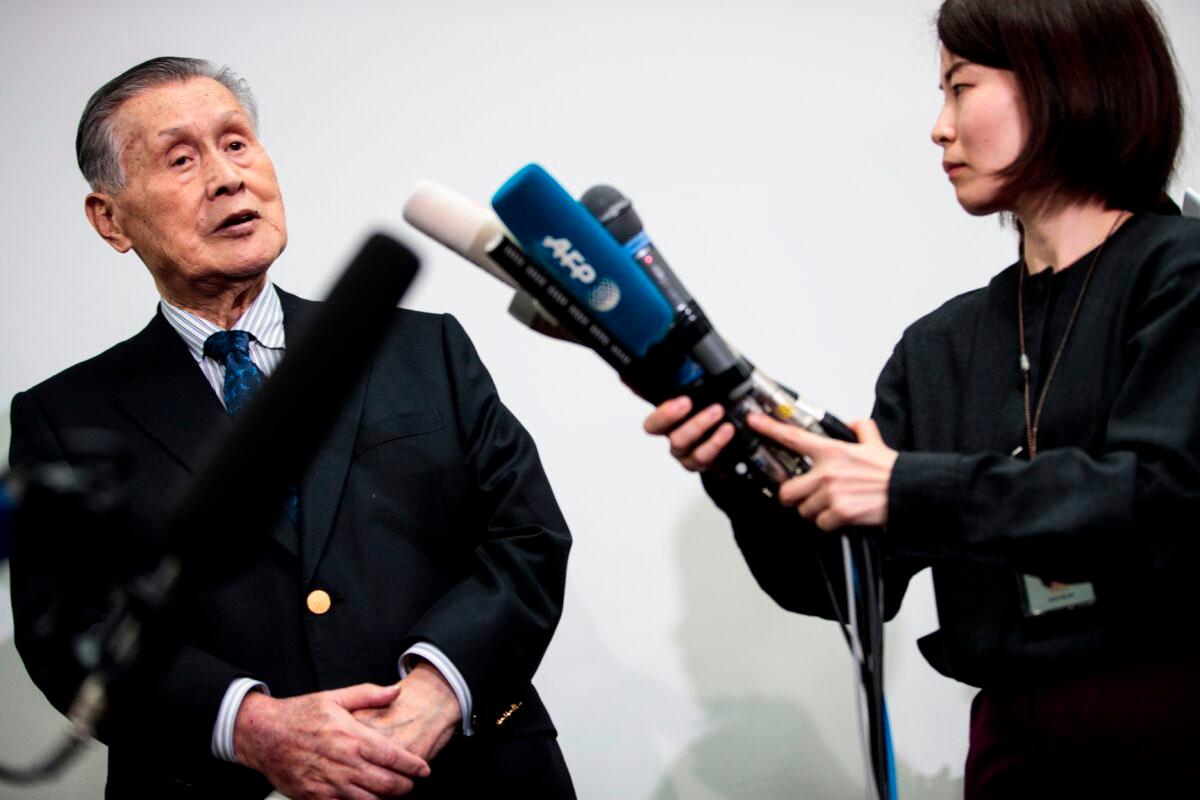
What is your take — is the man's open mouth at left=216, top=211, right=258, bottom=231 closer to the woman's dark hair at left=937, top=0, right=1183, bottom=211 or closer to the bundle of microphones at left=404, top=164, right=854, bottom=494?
the bundle of microphones at left=404, top=164, right=854, bottom=494

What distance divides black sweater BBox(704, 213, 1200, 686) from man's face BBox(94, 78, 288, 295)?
0.83 m

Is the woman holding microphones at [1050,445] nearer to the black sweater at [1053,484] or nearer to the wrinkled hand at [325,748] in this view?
the black sweater at [1053,484]

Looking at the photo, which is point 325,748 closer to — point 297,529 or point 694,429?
point 297,529

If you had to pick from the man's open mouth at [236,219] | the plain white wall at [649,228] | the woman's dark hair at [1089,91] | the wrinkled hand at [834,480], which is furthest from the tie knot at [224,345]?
the woman's dark hair at [1089,91]

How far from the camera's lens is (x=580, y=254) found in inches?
34.4

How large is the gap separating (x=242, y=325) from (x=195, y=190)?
0.20 metres

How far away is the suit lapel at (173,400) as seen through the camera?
1.47 metres

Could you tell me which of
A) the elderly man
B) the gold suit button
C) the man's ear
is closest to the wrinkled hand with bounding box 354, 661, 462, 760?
the elderly man

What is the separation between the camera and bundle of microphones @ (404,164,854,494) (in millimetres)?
870

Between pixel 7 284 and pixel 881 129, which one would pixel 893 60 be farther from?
pixel 7 284

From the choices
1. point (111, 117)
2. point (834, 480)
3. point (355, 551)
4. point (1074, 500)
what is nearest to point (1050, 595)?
point (1074, 500)

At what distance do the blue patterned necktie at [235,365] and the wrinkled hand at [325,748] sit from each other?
409 mm

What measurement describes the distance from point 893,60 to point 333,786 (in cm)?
156

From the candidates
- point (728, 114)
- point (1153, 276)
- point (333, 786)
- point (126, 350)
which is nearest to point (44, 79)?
point (126, 350)
